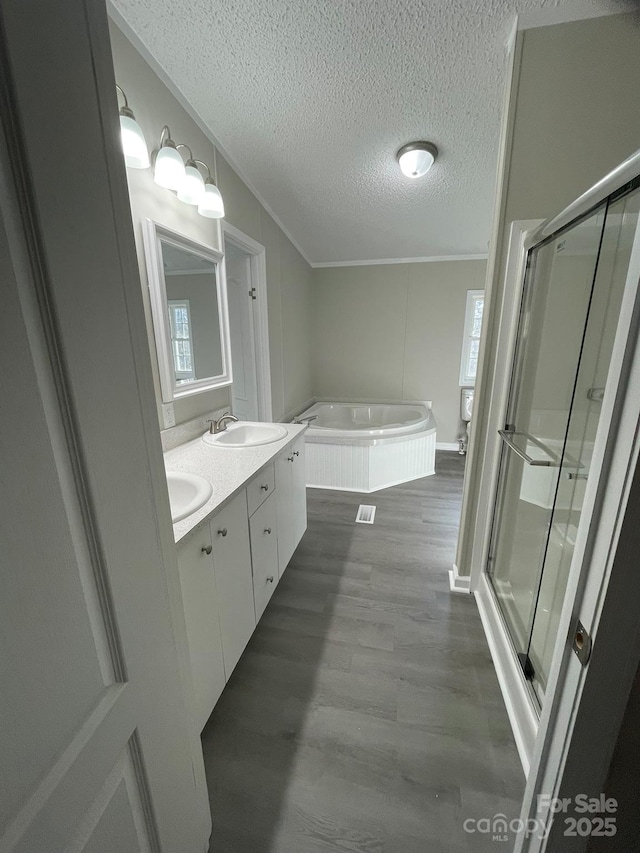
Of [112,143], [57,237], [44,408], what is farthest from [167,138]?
[44,408]

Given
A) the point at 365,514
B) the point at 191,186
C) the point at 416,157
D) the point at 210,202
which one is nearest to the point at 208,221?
the point at 210,202

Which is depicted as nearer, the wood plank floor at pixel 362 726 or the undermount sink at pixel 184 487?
the wood plank floor at pixel 362 726

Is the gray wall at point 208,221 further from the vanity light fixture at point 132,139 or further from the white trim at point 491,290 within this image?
the white trim at point 491,290

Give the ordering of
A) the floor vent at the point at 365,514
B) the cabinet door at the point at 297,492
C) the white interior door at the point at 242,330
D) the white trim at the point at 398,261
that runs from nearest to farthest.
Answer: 1. the cabinet door at the point at 297,492
2. the white interior door at the point at 242,330
3. the floor vent at the point at 365,514
4. the white trim at the point at 398,261

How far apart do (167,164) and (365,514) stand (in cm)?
248

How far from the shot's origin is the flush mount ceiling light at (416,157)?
1871 mm

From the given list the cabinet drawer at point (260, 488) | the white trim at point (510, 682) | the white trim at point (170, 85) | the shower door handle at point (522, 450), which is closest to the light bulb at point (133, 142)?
the white trim at point (170, 85)

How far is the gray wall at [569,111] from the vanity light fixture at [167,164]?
1385mm

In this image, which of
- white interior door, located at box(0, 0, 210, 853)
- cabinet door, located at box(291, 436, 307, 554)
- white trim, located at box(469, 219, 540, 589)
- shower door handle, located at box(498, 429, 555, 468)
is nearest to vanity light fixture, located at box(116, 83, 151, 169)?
white interior door, located at box(0, 0, 210, 853)

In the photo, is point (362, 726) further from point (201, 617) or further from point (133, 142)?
point (133, 142)

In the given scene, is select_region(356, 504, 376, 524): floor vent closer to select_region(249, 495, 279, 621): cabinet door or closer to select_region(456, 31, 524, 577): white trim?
select_region(456, 31, 524, 577): white trim

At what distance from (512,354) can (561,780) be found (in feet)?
4.73

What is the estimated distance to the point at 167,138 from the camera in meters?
1.33

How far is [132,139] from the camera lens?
1.15 m
